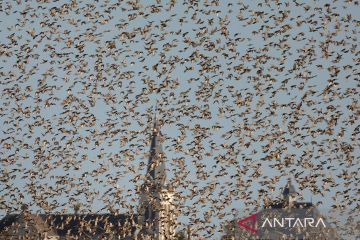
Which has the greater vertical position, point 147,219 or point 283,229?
point 147,219

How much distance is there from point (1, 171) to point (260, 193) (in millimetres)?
13620

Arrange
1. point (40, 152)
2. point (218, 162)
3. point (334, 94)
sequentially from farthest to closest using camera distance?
point (40, 152) → point (218, 162) → point (334, 94)

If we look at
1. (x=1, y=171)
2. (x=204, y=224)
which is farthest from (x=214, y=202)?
(x=1, y=171)

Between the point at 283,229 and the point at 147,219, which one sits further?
the point at 283,229

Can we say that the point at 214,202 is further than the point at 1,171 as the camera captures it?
No

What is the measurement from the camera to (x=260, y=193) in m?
26.5

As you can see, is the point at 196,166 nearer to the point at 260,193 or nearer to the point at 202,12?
the point at 260,193

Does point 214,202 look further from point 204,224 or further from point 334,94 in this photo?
point 334,94

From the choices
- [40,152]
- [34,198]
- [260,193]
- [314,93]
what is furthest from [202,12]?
[34,198]

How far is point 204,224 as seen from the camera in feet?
86.3

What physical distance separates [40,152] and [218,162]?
9294mm

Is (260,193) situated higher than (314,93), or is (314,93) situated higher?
(314,93)

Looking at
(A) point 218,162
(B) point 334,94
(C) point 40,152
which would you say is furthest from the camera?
(C) point 40,152

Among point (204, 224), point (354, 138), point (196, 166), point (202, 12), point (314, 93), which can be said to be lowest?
point (204, 224)
